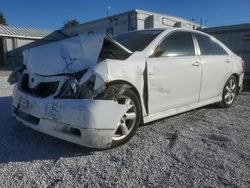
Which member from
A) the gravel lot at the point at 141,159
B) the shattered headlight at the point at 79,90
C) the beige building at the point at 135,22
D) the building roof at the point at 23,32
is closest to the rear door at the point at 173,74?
the gravel lot at the point at 141,159

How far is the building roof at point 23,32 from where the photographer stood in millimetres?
26542

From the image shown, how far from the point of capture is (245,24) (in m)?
12.0

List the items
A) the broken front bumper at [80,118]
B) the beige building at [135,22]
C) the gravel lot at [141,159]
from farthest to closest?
the beige building at [135,22] < the broken front bumper at [80,118] < the gravel lot at [141,159]

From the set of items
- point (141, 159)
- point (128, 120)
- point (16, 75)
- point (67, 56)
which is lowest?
point (141, 159)

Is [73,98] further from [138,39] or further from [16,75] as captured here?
[138,39]

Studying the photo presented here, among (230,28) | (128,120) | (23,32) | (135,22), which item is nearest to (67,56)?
(128,120)

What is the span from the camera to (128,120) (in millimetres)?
3727

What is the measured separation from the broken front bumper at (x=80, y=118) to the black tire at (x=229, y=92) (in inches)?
126

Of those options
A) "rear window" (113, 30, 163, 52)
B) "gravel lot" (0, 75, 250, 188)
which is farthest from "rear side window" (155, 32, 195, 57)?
"gravel lot" (0, 75, 250, 188)

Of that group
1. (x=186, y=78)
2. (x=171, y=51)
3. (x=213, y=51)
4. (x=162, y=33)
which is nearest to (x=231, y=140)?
(x=186, y=78)

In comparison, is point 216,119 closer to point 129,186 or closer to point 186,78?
point 186,78

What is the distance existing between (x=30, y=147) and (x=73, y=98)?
3.08 feet

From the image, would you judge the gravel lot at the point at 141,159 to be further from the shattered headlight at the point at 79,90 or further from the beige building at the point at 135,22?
the beige building at the point at 135,22

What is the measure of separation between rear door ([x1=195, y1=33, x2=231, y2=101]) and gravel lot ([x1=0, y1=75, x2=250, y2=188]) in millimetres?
881
